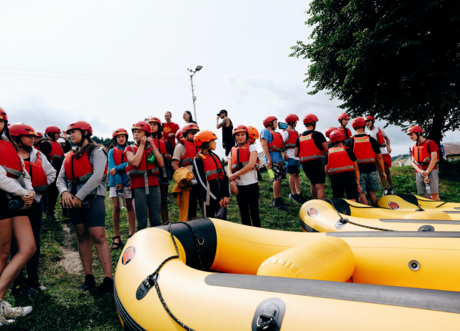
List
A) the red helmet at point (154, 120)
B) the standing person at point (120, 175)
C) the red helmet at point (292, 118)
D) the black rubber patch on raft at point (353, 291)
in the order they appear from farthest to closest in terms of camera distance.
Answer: the red helmet at point (292, 118) < the red helmet at point (154, 120) < the standing person at point (120, 175) < the black rubber patch on raft at point (353, 291)

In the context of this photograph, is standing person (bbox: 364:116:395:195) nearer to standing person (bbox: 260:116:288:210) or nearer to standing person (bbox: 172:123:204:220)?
standing person (bbox: 260:116:288:210)

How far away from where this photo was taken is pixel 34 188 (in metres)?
3.80

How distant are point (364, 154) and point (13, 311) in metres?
6.49

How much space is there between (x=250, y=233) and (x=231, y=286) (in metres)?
1.43

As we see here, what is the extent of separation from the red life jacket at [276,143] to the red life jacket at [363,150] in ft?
5.48

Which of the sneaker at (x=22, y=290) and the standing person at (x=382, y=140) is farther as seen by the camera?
the standing person at (x=382, y=140)

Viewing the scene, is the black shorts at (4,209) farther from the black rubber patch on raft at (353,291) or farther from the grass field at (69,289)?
the black rubber patch on raft at (353,291)

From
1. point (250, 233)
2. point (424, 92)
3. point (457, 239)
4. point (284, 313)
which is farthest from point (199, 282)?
point (424, 92)

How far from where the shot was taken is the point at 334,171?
5.85 metres

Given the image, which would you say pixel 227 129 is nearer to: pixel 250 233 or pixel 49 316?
pixel 250 233

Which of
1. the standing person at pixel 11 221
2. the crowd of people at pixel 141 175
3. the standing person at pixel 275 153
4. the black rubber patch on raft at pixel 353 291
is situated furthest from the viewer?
the standing person at pixel 275 153

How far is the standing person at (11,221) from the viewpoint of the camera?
116 inches

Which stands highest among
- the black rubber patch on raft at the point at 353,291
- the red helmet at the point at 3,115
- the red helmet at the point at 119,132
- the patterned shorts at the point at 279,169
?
the red helmet at the point at 3,115

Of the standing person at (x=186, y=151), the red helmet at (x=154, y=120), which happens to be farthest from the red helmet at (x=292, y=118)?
the red helmet at (x=154, y=120)
